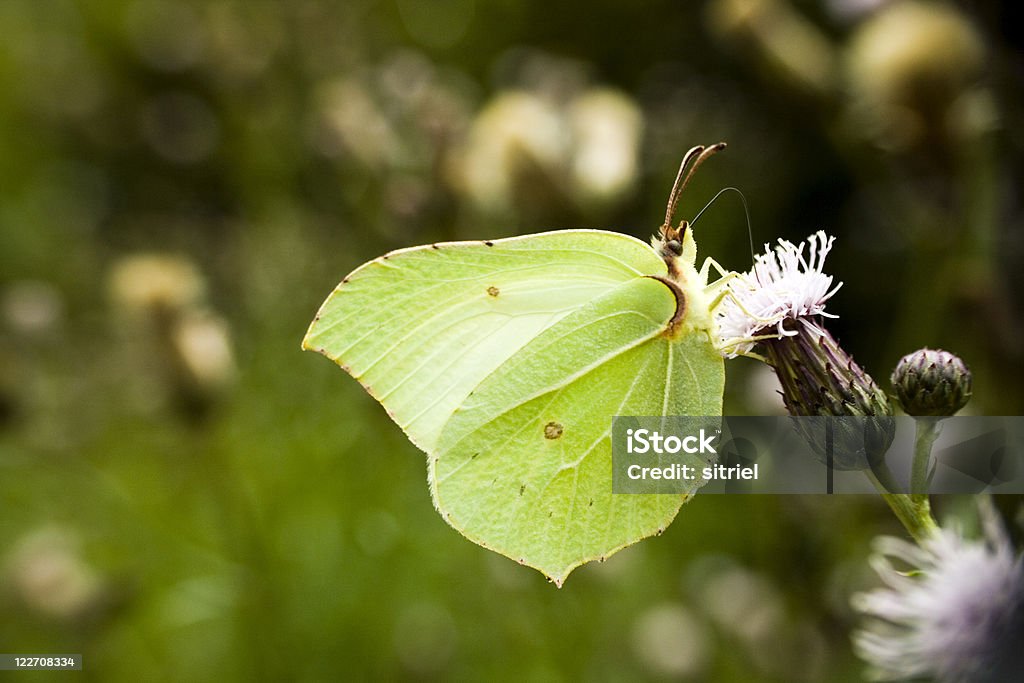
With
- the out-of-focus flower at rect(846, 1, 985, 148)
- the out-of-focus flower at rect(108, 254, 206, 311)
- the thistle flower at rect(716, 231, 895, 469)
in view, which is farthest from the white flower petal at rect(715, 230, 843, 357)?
the out-of-focus flower at rect(108, 254, 206, 311)

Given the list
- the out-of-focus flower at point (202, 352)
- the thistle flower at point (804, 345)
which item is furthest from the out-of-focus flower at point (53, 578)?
the thistle flower at point (804, 345)

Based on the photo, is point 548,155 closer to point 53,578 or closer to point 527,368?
point 527,368

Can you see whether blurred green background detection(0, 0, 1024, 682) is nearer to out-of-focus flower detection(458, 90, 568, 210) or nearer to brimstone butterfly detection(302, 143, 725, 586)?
out-of-focus flower detection(458, 90, 568, 210)

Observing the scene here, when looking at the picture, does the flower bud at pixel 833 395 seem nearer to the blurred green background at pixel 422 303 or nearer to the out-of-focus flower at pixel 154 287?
the blurred green background at pixel 422 303

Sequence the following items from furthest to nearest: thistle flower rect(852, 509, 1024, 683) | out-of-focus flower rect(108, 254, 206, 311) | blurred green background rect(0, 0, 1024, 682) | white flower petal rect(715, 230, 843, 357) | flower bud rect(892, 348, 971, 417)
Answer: out-of-focus flower rect(108, 254, 206, 311), blurred green background rect(0, 0, 1024, 682), white flower petal rect(715, 230, 843, 357), flower bud rect(892, 348, 971, 417), thistle flower rect(852, 509, 1024, 683)

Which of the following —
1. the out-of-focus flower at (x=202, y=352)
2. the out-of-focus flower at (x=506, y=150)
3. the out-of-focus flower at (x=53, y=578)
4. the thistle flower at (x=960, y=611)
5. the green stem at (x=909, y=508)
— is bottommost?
the thistle flower at (x=960, y=611)

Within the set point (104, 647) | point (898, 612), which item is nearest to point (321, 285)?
point (104, 647)
